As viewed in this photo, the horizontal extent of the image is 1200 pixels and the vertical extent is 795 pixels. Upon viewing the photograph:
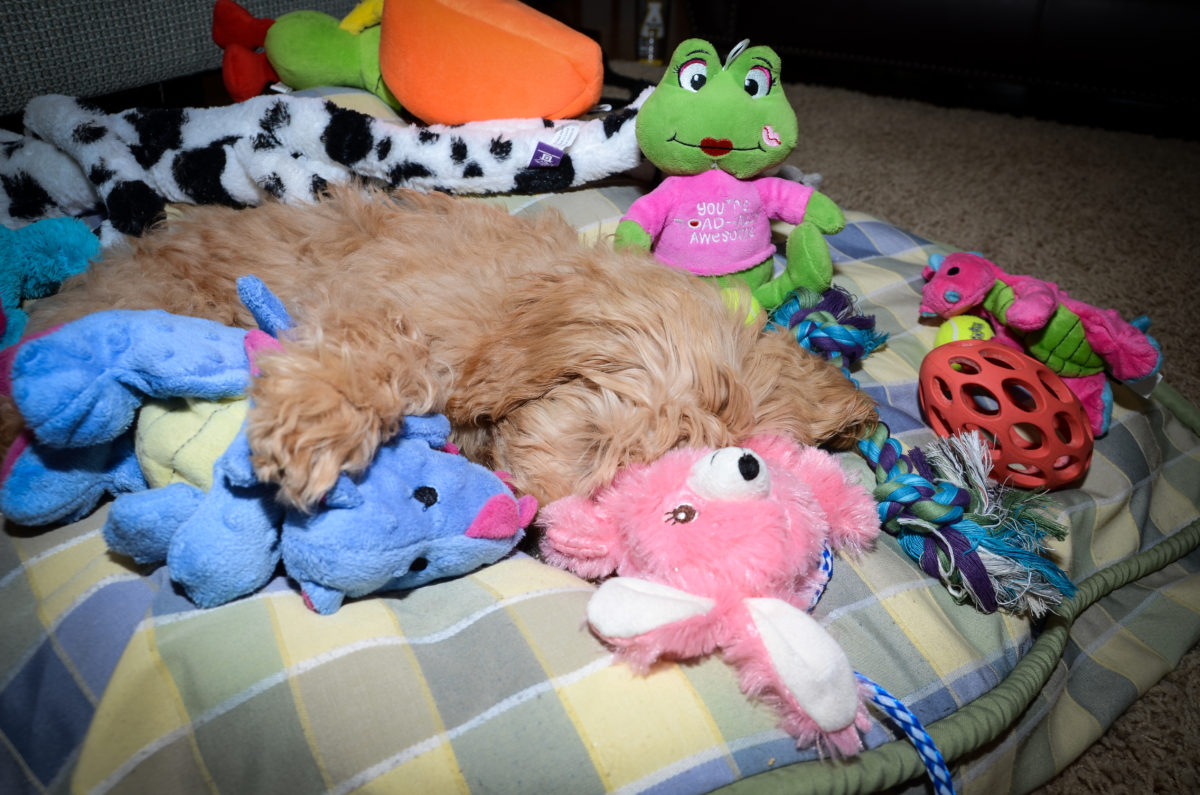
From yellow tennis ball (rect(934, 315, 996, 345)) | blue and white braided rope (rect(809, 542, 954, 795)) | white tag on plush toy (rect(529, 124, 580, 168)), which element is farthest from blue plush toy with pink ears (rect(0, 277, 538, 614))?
yellow tennis ball (rect(934, 315, 996, 345))

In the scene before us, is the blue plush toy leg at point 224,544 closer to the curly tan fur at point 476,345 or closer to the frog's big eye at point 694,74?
the curly tan fur at point 476,345

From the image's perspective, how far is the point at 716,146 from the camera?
4.58 feet

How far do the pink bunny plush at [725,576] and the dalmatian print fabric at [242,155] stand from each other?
0.88m

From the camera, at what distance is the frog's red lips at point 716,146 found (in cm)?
139

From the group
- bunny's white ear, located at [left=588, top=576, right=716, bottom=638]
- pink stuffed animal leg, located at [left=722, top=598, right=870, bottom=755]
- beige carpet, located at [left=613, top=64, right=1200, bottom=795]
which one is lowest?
beige carpet, located at [left=613, top=64, right=1200, bottom=795]

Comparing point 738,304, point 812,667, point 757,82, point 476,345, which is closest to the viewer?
point 812,667

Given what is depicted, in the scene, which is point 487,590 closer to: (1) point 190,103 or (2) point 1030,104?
(1) point 190,103

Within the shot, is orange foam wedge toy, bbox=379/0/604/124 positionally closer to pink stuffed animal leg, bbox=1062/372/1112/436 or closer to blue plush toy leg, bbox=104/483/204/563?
blue plush toy leg, bbox=104/483/204/563

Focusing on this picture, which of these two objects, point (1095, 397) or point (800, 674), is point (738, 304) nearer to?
point (800, 674)

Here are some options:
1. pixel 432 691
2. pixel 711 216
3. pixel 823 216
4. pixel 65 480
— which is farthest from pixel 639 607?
pixel 823 216

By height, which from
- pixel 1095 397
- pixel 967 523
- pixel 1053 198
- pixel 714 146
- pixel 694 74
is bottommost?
pixel 1053 198

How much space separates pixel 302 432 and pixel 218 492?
0.14 meters

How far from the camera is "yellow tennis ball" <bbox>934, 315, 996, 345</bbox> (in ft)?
5.37

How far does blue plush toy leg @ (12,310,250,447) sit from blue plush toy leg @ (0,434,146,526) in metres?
0.09
